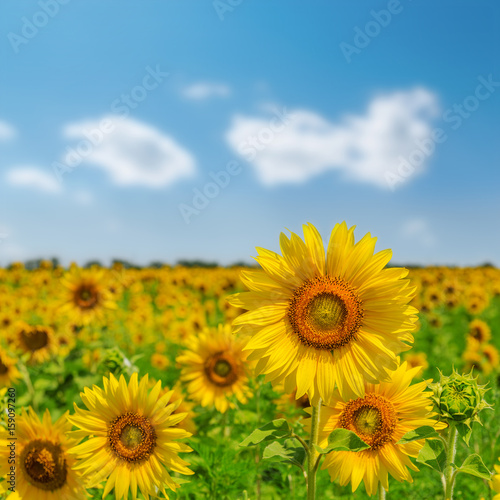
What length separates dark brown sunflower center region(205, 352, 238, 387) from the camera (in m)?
3.97

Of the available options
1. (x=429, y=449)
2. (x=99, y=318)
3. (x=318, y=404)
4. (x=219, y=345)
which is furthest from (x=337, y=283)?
(x=99, y=318)

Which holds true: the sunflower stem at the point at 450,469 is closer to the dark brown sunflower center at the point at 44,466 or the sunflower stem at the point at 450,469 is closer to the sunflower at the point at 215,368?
the dark brown sunflower center at the point at 44,466

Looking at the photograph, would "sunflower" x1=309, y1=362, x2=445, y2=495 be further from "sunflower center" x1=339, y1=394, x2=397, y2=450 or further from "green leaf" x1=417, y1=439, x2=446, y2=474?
"green leaf" x1=417, y1=439, x2=446, y2=474

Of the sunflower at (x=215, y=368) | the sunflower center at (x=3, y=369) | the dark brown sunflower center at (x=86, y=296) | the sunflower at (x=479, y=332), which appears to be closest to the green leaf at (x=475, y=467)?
the sunflower at (x=215, y=368)

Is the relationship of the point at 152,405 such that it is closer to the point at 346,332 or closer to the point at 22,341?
the point at 346,332

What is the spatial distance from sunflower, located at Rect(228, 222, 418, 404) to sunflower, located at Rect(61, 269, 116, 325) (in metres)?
4.69

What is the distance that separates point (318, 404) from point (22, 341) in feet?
18.8

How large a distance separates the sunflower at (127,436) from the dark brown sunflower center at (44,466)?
25 cm

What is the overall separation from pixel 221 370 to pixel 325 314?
7.75 ft

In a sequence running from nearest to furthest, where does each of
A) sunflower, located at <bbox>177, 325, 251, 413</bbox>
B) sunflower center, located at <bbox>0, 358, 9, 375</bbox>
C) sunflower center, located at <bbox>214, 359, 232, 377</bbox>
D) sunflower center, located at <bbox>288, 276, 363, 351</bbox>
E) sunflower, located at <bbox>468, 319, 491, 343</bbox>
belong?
sunflower center, located at <bbox>288, 276, 363, 351</bbox>, sunflower, located at <bbox>177, 325, 251, 413</bbox>, sunflower center, located at <bbox>214, 359, 232, 377</bbox>, sunflower center, located at <bbox>0, 358, 9, 375</bbox>, sunflower, located at <bbox>468, 319, 491, 343</bbox>

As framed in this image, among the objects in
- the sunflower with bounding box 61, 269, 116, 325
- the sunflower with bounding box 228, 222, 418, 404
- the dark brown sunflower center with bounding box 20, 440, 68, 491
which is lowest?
the dark brown sunflower center with bounding box 20, 440, 68, 491

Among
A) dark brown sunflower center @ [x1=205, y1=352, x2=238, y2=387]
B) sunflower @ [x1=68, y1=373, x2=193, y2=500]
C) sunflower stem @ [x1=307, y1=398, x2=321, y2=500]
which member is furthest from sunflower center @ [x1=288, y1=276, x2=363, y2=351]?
dark brown sunflower center @ [x1=205, y1=352, x2=238, y2=387]

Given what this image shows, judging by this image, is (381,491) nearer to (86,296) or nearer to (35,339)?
(86,296)

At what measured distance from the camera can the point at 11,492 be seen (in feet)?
7.30
